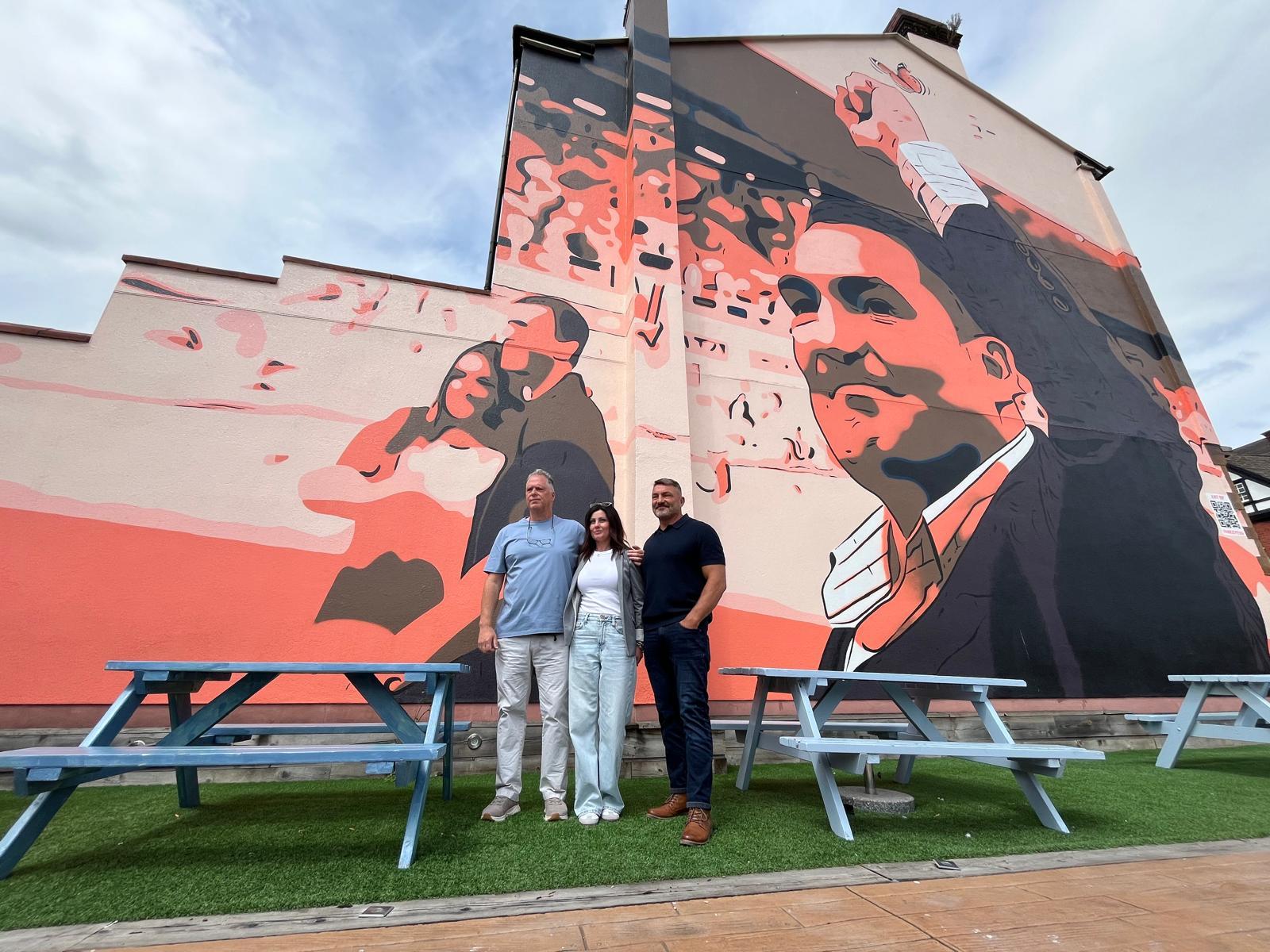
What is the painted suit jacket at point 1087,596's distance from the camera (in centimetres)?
517

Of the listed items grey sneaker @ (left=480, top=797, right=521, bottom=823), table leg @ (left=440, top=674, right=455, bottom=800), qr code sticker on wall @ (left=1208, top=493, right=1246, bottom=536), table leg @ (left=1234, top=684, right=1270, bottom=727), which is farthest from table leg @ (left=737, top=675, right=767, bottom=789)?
qr code sticker on wall @ (left=1208, top=493, right=1246, bottom=536)

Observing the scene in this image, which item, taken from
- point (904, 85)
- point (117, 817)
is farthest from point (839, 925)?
point (904, 85)

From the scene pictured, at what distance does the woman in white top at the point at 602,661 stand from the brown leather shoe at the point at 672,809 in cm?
16

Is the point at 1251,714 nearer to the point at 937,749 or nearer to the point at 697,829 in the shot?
the point at 937,749

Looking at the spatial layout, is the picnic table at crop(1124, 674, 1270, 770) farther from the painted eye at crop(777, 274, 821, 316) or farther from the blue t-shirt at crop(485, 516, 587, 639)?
the blue t-shirt at crop(485, 516, 587, 639)

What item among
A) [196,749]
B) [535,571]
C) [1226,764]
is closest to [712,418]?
[535,571]

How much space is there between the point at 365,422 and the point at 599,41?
4.60 metres

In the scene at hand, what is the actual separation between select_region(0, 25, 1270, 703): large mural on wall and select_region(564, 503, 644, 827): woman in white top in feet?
5.06

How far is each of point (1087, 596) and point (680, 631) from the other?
5207 mm

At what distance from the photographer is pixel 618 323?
5.11m

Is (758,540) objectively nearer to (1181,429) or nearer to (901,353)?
(901,353)

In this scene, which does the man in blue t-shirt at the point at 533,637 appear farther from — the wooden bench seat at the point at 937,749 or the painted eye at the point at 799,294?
the painted eye at the point at 799,294

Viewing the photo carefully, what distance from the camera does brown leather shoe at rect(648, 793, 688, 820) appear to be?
2621 mm

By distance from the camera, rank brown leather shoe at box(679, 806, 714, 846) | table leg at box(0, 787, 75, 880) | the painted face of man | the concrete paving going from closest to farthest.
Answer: the concrete paving < table leg at box(0, 787, 75, 880) < brown leather shoe at box(679, 806, 714, 846) < the painted face of man
